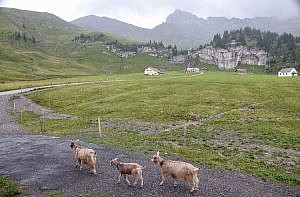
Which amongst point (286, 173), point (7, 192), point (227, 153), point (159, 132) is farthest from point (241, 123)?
point (7, 192)

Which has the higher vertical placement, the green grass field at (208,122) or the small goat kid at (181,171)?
the small goat kid at (181,171)

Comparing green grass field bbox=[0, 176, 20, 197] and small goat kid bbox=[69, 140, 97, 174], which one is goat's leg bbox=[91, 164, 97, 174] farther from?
green grass field bbox=[0, 176, 20, 197]

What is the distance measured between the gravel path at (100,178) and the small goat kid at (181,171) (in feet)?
2.18

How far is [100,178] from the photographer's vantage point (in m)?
24.9

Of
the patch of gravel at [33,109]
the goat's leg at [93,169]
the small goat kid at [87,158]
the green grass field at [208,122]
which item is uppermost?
the small goat kid at [87,158]

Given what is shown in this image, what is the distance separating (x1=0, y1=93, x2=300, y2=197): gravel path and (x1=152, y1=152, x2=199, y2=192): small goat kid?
0.66 meters

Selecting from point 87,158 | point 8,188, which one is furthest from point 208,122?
point 8,188

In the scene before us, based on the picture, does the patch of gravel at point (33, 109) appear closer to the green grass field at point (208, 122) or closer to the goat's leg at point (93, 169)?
the green grass field at point (208, 122)

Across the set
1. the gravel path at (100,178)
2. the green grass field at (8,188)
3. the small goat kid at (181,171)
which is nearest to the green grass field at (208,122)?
the gravel path at (100,178)

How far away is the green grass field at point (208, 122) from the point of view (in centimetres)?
3154

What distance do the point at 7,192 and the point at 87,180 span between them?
213 inches

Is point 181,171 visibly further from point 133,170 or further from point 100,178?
point 100,178

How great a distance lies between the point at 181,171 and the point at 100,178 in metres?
6.39

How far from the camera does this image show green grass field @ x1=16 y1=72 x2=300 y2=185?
31542mm
